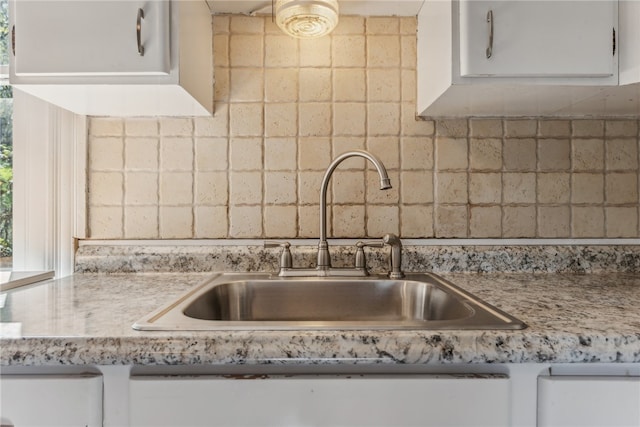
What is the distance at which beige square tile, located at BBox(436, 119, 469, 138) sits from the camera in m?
1.25

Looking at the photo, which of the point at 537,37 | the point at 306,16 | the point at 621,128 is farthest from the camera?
the point at 621,128

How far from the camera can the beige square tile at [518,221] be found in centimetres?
125

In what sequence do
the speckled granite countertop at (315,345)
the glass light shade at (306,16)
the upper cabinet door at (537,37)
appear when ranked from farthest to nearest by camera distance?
1. the glass light shade at (306,16)
2. the upper cabinet door at (537,37)
3. the speckled granite countertop at (315,345)

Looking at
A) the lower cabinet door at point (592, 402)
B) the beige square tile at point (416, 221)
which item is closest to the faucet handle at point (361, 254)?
the beige square tile at point (416, 221)

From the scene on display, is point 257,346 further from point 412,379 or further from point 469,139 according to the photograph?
point 469,139

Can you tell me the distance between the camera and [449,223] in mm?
1259

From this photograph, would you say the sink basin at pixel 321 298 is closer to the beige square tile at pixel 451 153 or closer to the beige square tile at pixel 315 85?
the beige square tile at pixel 451 153

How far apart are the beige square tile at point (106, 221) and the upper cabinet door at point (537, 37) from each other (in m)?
1.09

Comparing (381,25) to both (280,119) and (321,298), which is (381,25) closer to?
(280,119)

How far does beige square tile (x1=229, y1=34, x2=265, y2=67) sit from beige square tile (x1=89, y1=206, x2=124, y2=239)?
0.60 m

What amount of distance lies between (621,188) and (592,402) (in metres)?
0.89

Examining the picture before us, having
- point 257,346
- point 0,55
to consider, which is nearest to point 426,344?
point 257,346

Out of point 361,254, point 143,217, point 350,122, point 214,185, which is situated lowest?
point 361,254

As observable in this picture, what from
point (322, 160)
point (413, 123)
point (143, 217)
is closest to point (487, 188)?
point (413, 123)
